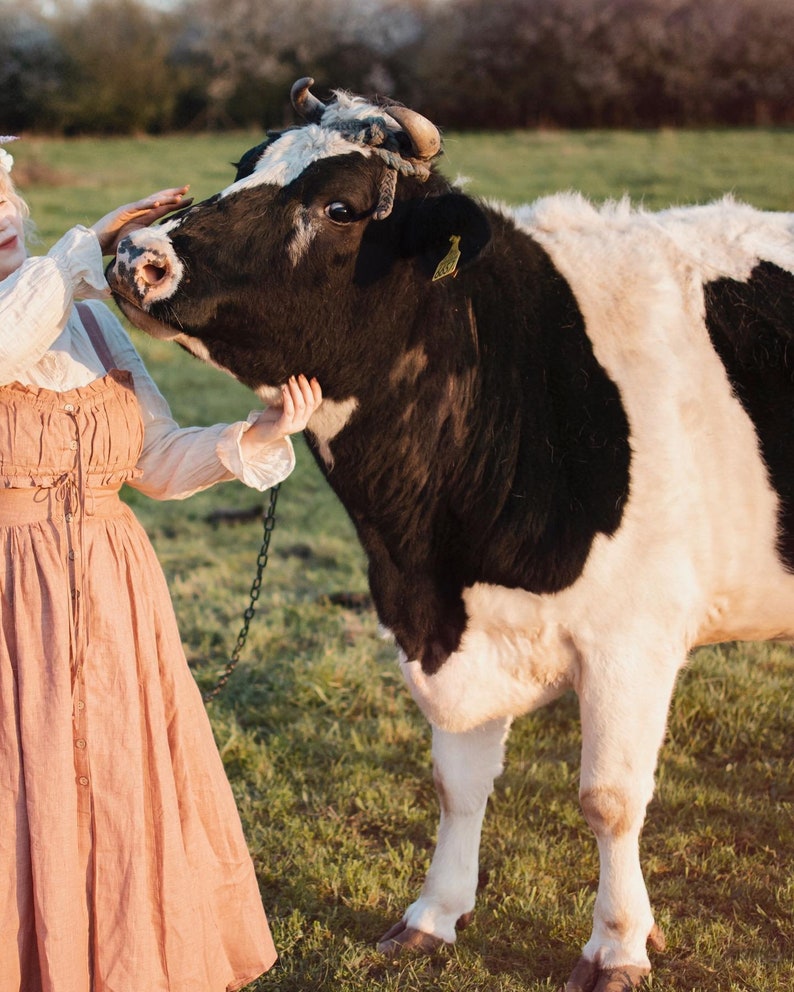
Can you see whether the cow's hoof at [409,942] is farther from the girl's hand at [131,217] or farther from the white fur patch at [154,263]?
the girl's hand at [131,217]

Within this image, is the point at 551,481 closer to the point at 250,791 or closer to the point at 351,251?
the point at 351,251

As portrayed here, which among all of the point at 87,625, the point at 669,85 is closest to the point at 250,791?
the point at 87,625

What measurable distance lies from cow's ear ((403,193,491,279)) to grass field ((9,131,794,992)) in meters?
0.80

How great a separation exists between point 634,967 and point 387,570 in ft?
4.31

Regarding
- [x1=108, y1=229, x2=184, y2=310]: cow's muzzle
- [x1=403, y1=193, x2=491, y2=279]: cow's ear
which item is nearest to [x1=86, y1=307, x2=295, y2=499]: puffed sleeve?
[x1=108, y1=229, x2=184, y2=310]: cow's muzzle

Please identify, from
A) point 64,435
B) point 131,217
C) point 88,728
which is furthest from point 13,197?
point 88,728

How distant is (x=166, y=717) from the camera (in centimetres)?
288

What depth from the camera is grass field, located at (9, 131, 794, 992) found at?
133 inches

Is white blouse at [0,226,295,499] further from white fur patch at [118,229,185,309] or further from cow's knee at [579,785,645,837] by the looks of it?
cow's knee at [579,785,645,837]

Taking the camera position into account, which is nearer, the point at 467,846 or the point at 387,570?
the point at 387,570

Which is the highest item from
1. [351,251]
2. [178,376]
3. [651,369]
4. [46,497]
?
[351,251]

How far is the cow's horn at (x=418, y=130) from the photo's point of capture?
113 inches

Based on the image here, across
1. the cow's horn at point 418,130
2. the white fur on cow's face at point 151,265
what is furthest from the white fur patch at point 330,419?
the cow's horn at point 418,130

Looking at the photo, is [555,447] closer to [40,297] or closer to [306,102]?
[306,102]
